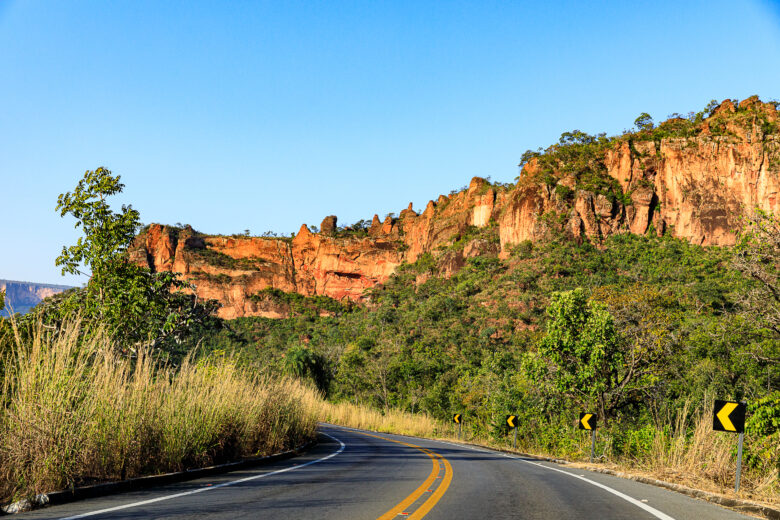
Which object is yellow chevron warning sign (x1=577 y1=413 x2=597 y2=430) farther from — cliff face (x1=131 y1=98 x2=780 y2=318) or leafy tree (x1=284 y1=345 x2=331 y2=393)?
cliff face (x1=131 y1=98 x2=780 y2=318)

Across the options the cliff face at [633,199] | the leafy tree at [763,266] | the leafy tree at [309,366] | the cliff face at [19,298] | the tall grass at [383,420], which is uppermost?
the cliff face at [633,199]

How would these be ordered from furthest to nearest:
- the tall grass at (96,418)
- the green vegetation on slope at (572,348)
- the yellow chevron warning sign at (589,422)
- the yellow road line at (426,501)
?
the green vegetation on slope at (572,348), the yellow chevron warning sign at (589,422), the tall grass at (96,418), the yellow road line at (426,501)

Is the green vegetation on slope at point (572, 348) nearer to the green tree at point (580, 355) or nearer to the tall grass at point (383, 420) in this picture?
the green tree at point (580, 355)

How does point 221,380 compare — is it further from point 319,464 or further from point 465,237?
point 465,237

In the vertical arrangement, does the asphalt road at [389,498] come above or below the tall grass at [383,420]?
above

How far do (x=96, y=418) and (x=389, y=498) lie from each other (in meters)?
4.03

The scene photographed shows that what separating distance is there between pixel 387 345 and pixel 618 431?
151 ft

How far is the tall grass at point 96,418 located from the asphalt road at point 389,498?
713mm

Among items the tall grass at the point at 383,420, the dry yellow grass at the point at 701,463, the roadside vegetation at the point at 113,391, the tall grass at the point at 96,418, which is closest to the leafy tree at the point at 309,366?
the tall grass at the point at 383,420

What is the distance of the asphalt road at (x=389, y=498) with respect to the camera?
21.1 feet

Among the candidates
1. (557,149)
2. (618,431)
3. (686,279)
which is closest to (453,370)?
(618,431)

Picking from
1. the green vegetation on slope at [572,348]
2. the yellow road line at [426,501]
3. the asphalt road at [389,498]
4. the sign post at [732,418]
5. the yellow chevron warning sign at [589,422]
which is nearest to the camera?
the asphalt road at [389,498]

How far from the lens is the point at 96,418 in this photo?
7.96 meters

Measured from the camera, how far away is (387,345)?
6456 centimetres
